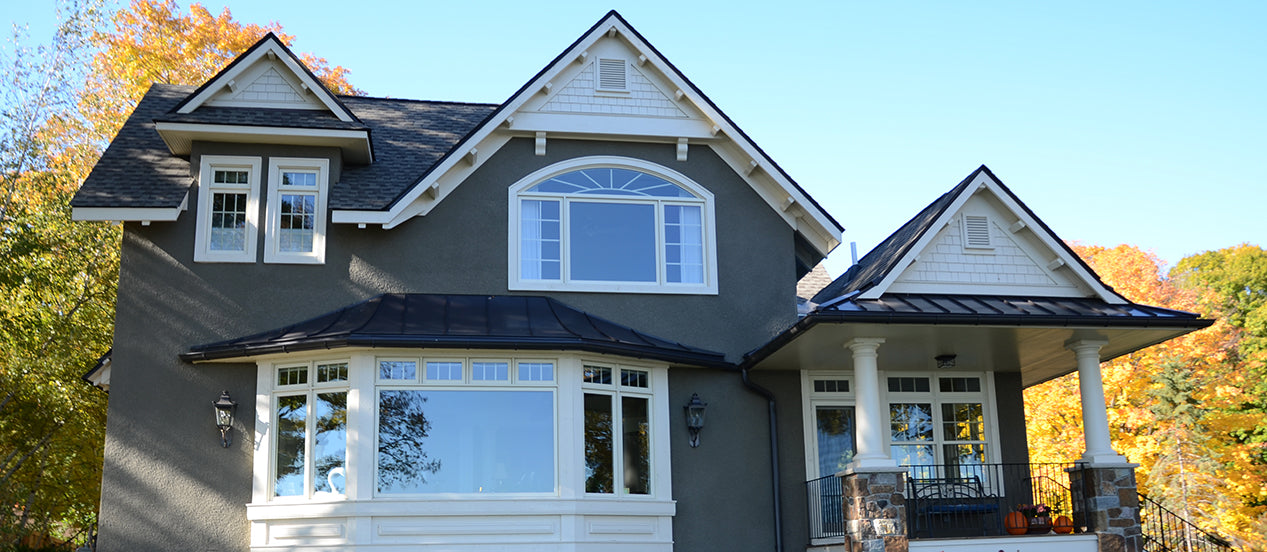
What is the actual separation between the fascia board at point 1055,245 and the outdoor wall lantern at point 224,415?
894 centimetres

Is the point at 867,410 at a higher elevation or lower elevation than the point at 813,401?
lower

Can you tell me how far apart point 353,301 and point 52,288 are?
7.19 meters

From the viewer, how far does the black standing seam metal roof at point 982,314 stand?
34.7 ft

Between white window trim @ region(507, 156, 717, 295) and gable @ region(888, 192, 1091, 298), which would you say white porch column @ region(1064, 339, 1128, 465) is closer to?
gable @ region(888, 192, 1091, 298)

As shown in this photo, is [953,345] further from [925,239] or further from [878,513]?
[878,513]

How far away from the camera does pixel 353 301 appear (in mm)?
12141

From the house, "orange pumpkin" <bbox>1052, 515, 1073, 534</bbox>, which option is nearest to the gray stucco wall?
the house

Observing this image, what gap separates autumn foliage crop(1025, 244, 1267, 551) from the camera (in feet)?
75.7

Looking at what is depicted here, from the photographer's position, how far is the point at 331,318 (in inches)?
465

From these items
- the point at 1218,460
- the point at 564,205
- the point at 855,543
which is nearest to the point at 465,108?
the point at 564,205

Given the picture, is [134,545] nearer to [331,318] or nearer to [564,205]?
[331,318]

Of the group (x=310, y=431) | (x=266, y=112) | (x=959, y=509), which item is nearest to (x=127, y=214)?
(x=266, y=112)

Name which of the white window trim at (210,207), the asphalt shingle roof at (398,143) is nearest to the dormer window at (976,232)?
the asphalt shingle roof at (398,143)

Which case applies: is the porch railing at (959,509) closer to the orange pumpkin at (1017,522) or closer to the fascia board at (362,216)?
the orange pumpkin at (1017,522)
